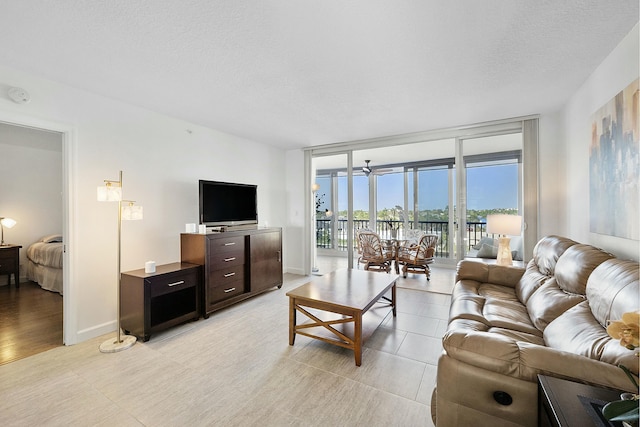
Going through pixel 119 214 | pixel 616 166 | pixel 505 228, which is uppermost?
pixel 616 166

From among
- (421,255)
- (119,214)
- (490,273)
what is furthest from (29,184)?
(490,273)

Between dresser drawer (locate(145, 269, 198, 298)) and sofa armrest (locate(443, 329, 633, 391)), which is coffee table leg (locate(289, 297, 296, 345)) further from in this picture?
sofa armrest (locate(443, 329, 633, 391))

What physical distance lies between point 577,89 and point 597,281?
2269 mm

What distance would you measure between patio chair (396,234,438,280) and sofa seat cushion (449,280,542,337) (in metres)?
1.90

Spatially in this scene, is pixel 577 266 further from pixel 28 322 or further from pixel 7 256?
pixel 7 256

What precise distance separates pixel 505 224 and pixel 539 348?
Answer: 235 cm

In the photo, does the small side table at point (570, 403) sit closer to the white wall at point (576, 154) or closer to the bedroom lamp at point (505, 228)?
the white wall at point (576, 154)

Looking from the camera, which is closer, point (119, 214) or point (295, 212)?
point (119, 214)

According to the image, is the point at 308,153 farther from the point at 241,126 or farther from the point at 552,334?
the point at 552,334

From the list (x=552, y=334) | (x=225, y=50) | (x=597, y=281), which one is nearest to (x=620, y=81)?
(x=597, y=281)

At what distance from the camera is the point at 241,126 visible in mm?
3982

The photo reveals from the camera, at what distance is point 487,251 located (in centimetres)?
468

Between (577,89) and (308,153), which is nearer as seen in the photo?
(577,89)

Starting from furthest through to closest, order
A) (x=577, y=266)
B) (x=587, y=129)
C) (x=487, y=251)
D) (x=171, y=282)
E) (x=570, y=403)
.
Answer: (x=487, y=251) → (x=171, y=282) → (x=587, y=129) → (x=577, y=266) → (x=570, y=403)
